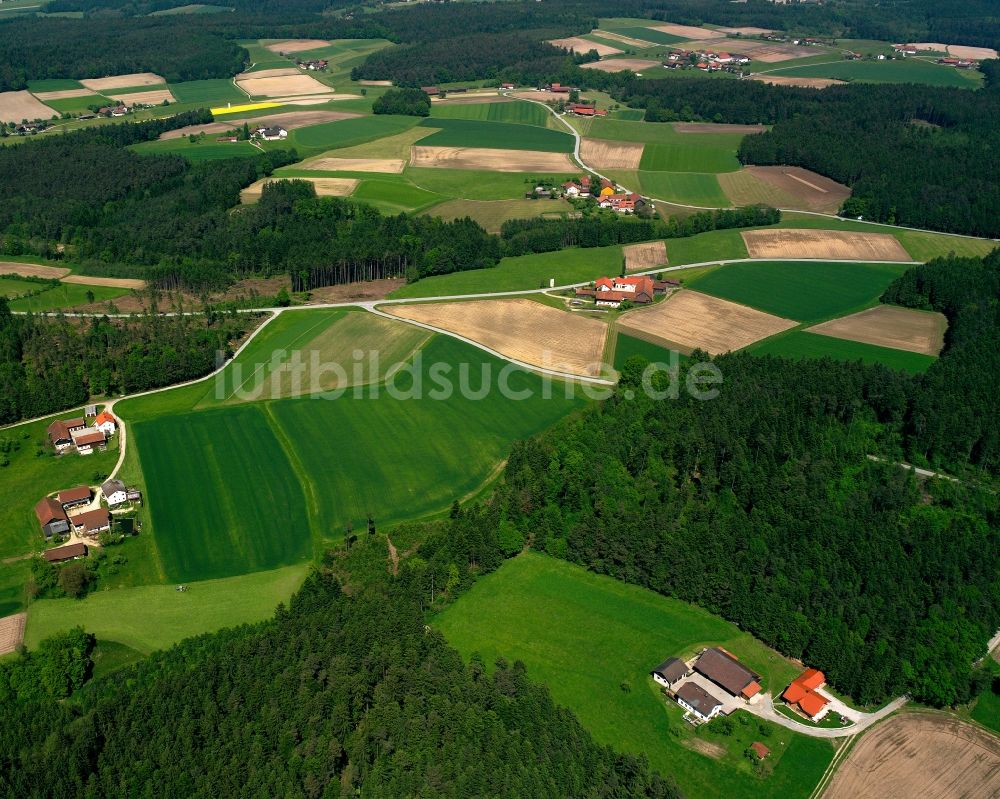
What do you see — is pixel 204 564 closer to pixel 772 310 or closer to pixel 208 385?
pixel 208 385

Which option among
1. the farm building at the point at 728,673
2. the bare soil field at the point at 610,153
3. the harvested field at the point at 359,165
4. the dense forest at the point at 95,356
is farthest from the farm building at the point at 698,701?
the bare soil field at the point at 610,153

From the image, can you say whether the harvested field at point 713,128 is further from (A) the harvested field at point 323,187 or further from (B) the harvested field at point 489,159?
(A) the harvested field at point 323,187

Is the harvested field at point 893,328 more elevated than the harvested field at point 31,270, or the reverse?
the harvested field at point 893,328

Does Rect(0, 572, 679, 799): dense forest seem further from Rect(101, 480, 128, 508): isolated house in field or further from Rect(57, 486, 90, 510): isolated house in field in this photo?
Rect(57, 486, 90, 510): isolated house in field

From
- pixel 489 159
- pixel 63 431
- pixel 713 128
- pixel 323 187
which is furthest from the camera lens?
pixel 713 128

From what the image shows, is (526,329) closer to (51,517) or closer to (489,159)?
(51,517)

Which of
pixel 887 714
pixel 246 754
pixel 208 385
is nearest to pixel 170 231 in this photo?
pixel 208 385

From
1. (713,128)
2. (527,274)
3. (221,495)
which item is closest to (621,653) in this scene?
(221,495)
